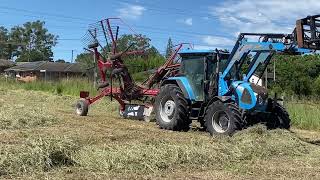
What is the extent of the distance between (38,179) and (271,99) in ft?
24.0

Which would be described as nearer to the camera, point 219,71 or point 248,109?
point 248,109

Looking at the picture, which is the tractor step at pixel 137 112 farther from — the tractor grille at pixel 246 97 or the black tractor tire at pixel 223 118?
the tractor grille at pixel 246 97

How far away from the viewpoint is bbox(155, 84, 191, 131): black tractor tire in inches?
510

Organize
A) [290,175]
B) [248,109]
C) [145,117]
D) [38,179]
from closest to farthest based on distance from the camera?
[38,179] → [290,175] → [248,109] → [145,117]

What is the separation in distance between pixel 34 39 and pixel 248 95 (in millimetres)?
102717

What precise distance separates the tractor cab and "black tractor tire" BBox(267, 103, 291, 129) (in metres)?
1.53

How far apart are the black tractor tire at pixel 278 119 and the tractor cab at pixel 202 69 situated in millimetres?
1535

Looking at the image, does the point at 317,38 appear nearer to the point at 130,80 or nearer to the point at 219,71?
the point at 219,71

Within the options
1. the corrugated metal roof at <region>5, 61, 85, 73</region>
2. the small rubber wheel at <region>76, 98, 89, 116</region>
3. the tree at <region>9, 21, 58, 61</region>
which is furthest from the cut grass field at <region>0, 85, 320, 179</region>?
the tree at <region>9, 21, 58, 61</region>

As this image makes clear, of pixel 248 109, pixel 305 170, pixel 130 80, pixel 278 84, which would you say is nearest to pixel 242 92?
pixel 248 109

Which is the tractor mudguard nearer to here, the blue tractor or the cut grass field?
the blue tractor

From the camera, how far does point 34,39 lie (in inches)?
4309

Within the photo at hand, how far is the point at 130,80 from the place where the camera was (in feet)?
52.0

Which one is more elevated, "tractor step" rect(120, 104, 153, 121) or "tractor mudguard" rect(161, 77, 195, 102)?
"tractor mudguard" rect(161, 77, 195, 102)
